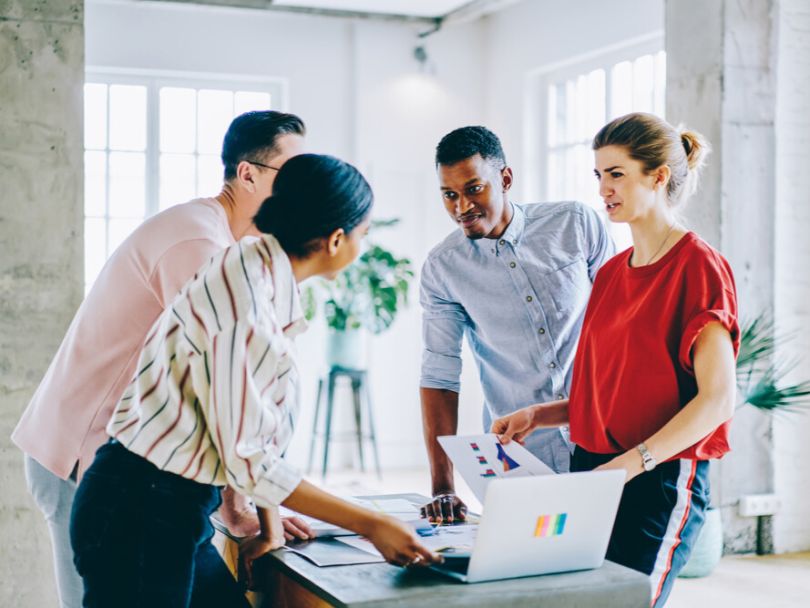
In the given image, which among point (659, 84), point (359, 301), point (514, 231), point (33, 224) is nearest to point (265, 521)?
point (514, 231)

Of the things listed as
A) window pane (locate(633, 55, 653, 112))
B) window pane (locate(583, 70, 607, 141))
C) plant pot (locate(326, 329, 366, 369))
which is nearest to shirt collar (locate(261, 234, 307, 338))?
window pane (locate(633, 55, 653, 112))

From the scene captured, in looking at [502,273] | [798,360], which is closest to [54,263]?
[502,273]

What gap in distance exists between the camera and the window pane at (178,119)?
7113 millimetres

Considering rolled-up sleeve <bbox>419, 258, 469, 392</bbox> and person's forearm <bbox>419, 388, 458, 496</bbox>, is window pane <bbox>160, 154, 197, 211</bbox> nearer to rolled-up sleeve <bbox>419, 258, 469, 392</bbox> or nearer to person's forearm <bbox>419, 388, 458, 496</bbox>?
rolled-up sleeve <bbox>419, 258, 469, 392</bbox>

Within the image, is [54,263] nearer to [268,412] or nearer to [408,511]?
[408,511]

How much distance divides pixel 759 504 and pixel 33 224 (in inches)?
133

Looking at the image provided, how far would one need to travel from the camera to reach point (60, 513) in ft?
6.70

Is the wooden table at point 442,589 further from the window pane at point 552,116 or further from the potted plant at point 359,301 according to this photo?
the window pane at point 552,116

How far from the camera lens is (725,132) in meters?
4.66

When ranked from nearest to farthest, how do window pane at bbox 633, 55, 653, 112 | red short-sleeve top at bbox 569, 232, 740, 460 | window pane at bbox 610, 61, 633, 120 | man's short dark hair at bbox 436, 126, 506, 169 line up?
red short-sleeve top at bbox 569, 232, 740, 460 → man's short dark hair at bbox 436, 126, 506, 169 → window pane at bbox 633, 55, 653, 112 → window pane at bbox 610, 61, 633, 120

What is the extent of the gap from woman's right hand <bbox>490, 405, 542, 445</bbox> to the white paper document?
0.14ft

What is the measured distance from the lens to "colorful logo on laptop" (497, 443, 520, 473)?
2033 mm

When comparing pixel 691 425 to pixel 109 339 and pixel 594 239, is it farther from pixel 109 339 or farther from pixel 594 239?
pixel 109 339

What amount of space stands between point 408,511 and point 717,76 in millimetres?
3236
